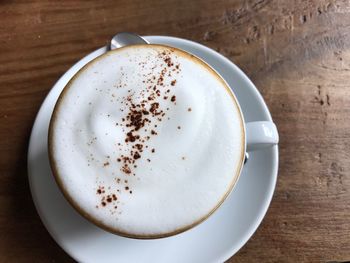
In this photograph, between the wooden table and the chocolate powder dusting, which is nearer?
the chocolate powder dusting

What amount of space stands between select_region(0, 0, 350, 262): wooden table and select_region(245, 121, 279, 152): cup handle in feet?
0.53

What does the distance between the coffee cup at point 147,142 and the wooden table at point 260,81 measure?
188 mm

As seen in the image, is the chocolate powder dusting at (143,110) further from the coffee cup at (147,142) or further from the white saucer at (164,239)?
the white saucer at (164,239)

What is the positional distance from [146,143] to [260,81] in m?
0.36

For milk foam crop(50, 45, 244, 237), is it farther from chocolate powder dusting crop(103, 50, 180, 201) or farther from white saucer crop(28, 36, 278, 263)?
white saucer crop(28, 36, 278, 263)

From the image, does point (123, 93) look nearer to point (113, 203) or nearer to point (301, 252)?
point (113, 203)

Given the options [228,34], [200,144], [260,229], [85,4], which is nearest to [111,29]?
[85,4]

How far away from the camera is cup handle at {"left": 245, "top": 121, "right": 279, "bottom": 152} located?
0.67 metres

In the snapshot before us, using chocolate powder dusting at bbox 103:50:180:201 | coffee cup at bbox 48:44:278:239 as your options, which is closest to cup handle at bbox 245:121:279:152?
coffee cup at bbox 48:44:278:239

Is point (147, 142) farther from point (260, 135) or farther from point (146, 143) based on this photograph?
point (260, 135)

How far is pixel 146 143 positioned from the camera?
2.02ft

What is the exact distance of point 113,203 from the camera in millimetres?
596

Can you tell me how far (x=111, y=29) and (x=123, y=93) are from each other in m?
0.30

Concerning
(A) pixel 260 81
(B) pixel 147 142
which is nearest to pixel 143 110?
(B) pixel 147 142
